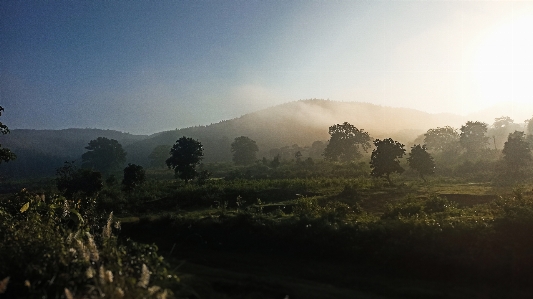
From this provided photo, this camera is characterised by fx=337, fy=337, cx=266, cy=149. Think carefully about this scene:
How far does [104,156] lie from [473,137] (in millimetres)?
105069

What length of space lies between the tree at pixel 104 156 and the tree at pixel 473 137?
3970 inches

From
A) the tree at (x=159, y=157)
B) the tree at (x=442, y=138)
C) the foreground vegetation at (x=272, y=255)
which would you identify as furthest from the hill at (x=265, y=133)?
the foreground vegetation at (x=272, y=255)

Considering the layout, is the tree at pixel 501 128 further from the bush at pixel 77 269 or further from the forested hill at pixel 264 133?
the bush at pixel 77 269

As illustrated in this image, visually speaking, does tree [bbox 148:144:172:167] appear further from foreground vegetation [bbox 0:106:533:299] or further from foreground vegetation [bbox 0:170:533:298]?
foreground vegetation [bbox 0:170:533:298]

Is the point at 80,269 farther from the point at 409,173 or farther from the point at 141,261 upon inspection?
the point at 409,173

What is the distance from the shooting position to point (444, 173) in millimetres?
48438

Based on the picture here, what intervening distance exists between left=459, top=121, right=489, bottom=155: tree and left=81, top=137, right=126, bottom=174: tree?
101 m

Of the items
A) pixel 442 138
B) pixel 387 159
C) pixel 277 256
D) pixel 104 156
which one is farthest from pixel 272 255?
pixel 104 156

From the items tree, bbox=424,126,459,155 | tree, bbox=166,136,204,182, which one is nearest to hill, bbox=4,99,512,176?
tree, bbox=424,126,459,155

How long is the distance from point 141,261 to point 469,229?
10584 millimetres

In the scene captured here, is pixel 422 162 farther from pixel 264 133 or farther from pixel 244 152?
pixel 264 133

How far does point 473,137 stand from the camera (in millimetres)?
68188

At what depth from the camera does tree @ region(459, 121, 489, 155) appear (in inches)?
2670

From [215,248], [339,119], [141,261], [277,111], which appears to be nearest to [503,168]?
[215,248]
